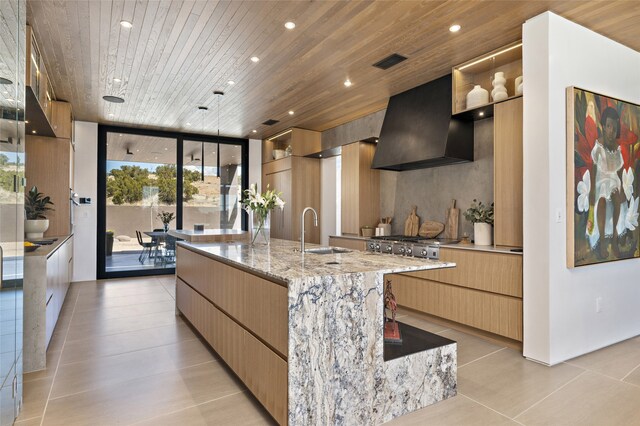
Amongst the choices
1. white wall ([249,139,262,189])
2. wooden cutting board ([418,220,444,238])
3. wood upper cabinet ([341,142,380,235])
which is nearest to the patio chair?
white wall ([249,139,262,189])

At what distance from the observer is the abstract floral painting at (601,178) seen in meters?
2.98

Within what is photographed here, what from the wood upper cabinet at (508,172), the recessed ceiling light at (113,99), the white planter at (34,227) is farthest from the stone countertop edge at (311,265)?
the recessed ceiling light at (113,99)

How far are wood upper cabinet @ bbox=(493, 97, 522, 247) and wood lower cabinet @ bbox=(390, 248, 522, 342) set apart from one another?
294mm

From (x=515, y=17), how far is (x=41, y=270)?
436 cm

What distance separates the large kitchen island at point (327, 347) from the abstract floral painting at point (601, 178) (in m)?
1.66

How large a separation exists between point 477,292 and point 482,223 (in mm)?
748

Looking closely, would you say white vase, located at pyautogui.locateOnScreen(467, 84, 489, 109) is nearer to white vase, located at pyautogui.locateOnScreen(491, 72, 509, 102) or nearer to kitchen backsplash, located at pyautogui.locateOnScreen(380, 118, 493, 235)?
white vase, located at pyautogui.locateOnScreen(491, 72, 509, 102)

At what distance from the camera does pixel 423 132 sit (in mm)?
4324

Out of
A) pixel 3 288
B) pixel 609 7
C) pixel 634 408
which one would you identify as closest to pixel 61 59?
pixel 3 288

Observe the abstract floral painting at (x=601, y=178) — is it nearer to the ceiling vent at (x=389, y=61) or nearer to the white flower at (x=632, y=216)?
the white flower at (x=632, y=216)

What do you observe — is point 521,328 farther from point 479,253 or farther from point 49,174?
point 49,174

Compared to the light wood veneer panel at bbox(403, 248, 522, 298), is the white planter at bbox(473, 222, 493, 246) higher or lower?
higher

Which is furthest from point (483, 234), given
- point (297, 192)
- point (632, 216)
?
point (297, 192)

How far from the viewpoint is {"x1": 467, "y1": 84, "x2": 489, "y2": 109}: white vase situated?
3.76 metres
